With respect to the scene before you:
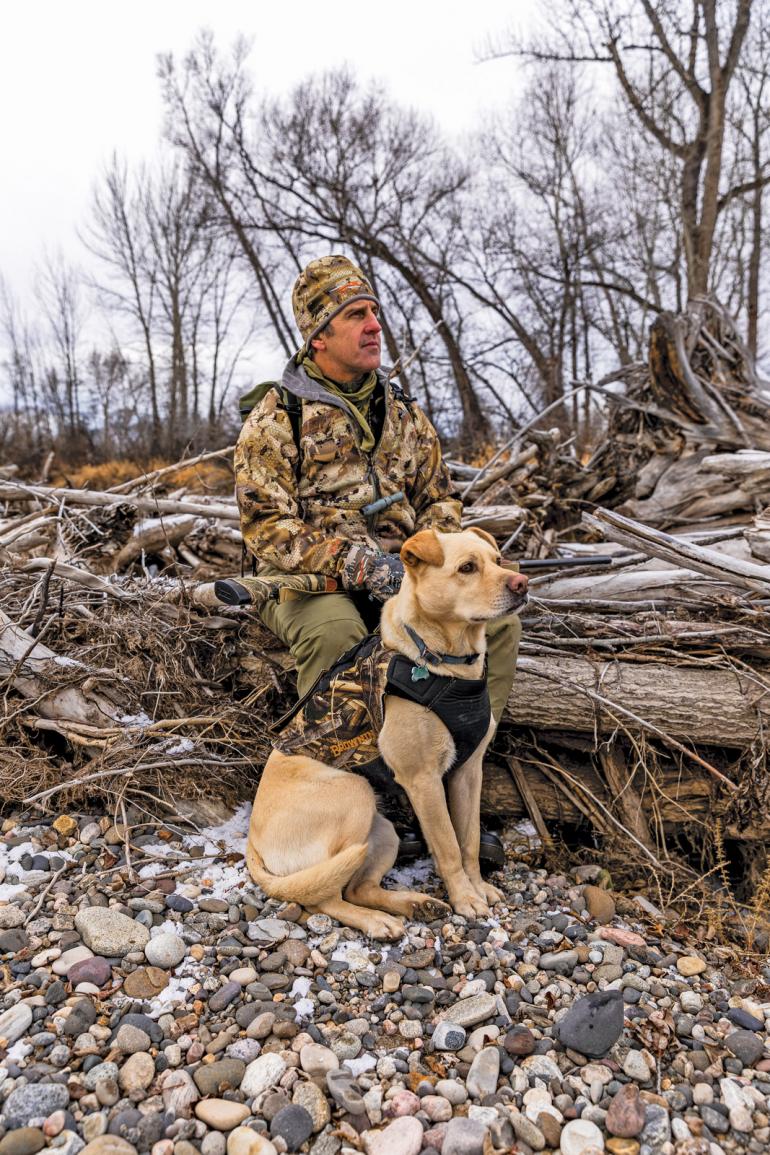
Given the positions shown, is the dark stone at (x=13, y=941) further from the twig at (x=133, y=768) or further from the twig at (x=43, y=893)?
the twig at (x=133, y=768)

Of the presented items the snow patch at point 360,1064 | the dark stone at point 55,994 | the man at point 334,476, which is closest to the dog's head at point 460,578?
the man at point 334,476

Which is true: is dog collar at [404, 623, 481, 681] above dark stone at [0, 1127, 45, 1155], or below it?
above

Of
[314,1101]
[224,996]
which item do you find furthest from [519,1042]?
[224,996]

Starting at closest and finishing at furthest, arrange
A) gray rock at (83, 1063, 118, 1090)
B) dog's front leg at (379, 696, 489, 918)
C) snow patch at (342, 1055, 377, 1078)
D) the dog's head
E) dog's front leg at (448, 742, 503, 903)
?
1. gray rock at (83, 1063, 118, 1090)
2. snow patch at (342, 1055, 377, 1078)
3. the dog's head
4. dog's front leg at (379, 696, 489, 918)
5. dog's front leg at (448, 742, 503, 903)

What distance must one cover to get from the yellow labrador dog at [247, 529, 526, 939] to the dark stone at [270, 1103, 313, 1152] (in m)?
0.86

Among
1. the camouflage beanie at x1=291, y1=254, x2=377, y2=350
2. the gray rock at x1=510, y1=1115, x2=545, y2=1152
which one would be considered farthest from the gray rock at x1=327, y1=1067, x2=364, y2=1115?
the camouflage beanie at x1=291, y1=254, x2=377, y2=350

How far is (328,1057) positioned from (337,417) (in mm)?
2820

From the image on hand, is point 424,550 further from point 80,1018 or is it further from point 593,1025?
point 80,1018

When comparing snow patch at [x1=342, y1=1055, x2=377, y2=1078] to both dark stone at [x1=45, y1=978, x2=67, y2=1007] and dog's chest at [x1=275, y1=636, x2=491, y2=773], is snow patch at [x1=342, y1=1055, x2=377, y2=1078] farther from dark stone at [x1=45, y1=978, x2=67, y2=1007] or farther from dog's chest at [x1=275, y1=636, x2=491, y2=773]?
dog's chest at [x1=275, y1=636, x2=491, y2=773]

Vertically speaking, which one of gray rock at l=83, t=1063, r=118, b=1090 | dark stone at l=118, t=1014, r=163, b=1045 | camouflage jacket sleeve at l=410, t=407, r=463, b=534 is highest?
camouflage jacket sleeve at l=410, t=407, r=463, b=534

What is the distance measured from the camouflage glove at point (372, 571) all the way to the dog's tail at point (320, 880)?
117 cm

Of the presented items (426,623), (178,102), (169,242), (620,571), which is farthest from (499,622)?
(169,242)

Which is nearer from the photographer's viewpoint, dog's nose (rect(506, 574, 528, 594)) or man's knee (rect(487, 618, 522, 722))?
dog's nose (rect(506, 574, 528, 594))

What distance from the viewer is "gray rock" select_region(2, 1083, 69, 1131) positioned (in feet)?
6.28
